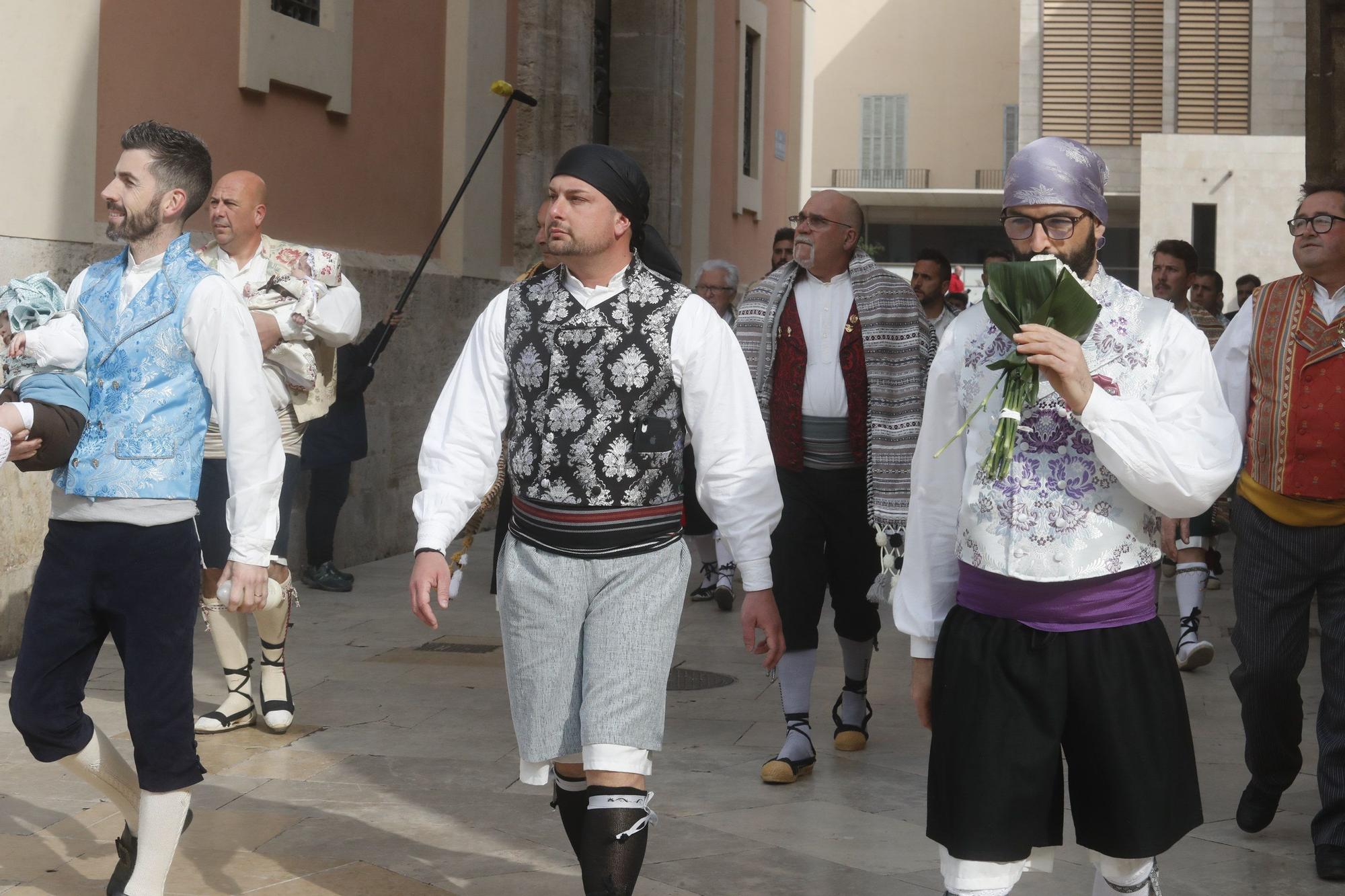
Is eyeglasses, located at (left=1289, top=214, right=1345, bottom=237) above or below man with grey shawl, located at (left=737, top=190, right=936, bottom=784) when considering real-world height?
above

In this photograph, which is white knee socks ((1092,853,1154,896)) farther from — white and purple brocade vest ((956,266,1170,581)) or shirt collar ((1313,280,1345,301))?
shirt collar ((1313,280,1345,301))

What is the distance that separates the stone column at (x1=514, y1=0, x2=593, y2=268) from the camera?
1323 cm

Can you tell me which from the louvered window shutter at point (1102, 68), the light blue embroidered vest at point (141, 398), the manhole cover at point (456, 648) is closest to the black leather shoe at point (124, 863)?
the light blue embroidered vest at point (141, 398)

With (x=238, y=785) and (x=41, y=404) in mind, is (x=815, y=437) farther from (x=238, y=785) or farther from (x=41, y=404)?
(x=41, y=404)

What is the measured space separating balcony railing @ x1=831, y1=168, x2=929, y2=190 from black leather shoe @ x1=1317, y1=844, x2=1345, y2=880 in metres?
48.2

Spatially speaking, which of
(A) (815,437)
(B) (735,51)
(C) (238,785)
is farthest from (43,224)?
(B) (735,51)

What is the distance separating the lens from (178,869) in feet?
15.5

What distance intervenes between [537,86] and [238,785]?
8.59 meters

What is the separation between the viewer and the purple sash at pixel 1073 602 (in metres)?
3.45

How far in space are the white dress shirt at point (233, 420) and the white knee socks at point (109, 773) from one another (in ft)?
2.01

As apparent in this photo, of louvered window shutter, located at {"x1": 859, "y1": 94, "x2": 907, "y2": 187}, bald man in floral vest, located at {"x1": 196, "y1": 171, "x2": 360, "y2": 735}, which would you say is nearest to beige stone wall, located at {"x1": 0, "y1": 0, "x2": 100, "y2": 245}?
bald man in floral vest, located at {"x1": 196, "y1": 171, "x2": 360, "y2": 735}

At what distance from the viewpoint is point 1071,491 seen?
3.42 m

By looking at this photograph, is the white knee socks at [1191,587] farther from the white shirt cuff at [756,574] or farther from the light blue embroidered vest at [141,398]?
the light blue embroidered vest at [141,398]

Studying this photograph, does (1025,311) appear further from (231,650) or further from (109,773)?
(231,650)
